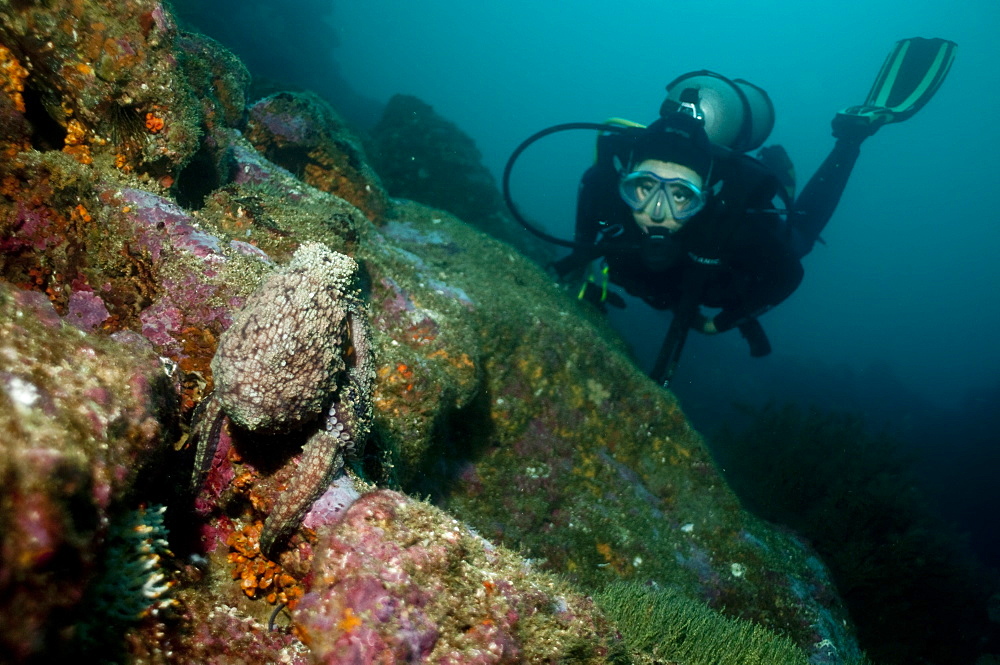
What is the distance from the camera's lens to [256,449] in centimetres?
230

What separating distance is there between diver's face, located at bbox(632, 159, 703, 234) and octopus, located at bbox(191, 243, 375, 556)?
6279 millimetres

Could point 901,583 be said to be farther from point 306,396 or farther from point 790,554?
point 306,396

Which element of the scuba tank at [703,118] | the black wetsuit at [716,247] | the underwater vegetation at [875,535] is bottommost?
the underwater vegetation at [875,535]

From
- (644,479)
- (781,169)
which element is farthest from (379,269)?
(781,169)

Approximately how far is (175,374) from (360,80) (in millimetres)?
69982

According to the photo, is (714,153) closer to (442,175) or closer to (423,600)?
(423,600)

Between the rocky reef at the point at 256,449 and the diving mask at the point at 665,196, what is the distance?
2.65 metres

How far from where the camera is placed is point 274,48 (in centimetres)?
2394

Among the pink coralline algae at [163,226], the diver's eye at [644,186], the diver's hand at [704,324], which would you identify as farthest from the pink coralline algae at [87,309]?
the diver's hand at [704,324]

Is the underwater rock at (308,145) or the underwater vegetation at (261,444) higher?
the underwater rock at (308,145)

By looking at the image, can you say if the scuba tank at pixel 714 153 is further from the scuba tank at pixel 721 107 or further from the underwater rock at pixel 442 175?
the underwater rock at pixel 442 175

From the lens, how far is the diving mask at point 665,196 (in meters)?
7.25

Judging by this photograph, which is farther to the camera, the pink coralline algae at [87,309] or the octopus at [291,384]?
the pink coralline algae at [87,309]

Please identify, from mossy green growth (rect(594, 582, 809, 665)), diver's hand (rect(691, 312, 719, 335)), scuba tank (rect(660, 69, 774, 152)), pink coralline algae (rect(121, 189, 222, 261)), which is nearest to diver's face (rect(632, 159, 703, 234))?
scuba tank (rect(660, 69, 774, 152))
